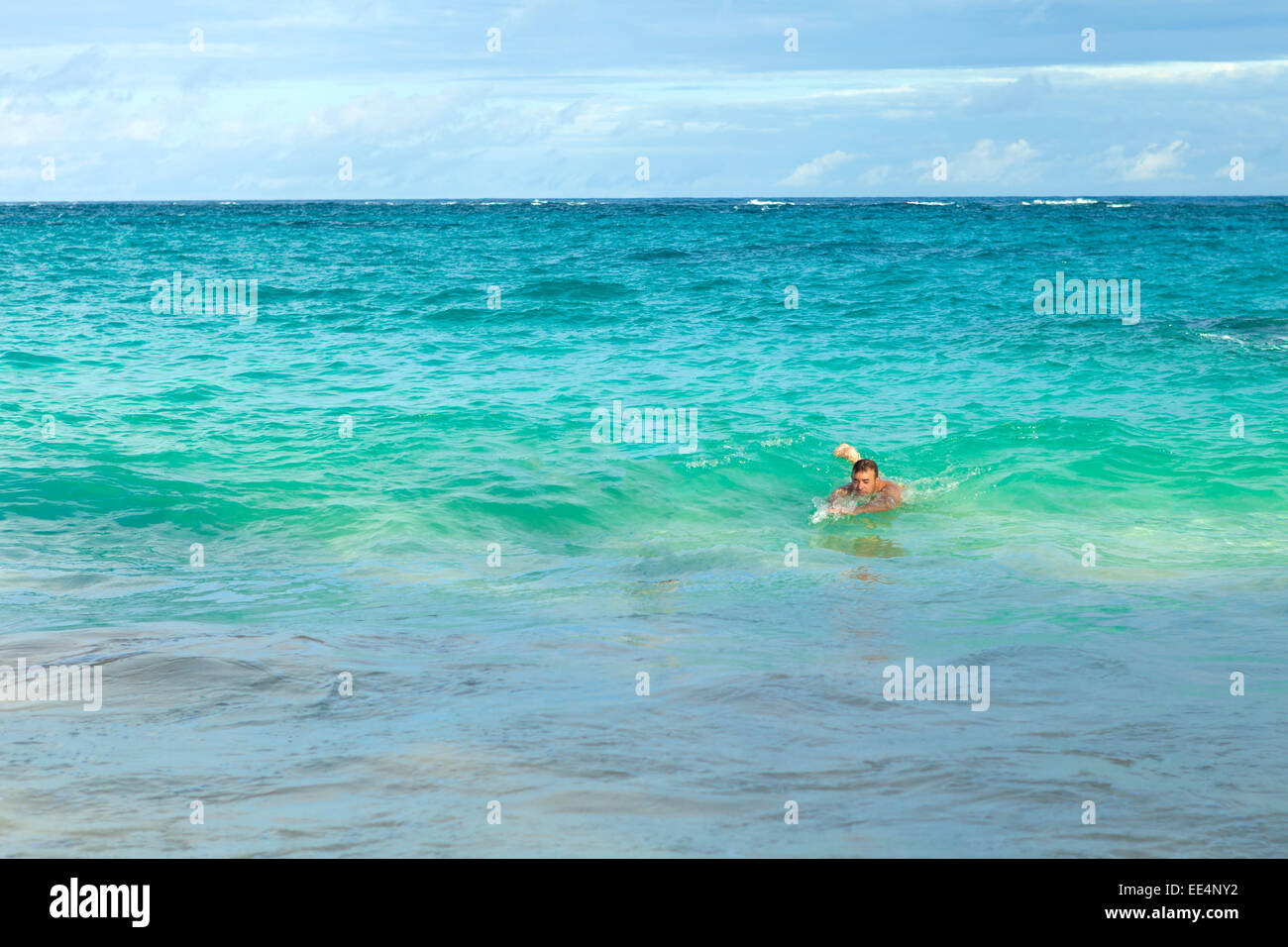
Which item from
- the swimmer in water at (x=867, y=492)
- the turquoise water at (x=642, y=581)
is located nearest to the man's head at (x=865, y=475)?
the swimmer in water at (x=867, y=492)

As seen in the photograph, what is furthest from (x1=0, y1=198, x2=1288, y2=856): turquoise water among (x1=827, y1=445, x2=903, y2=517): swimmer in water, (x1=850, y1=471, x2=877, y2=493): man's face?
(x1=850, y1=471, x2=877, y2=493): man's face

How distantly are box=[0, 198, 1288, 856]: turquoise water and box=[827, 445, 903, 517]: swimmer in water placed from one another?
0.28m

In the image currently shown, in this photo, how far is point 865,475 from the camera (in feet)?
35.0

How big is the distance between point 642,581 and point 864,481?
318 cm

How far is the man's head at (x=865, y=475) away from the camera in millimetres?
10672

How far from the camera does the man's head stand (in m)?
10.7

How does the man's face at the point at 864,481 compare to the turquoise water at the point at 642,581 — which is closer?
the turquoise water at the point at 642,581

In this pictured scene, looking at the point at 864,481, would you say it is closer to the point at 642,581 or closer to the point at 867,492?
the point at 867,492

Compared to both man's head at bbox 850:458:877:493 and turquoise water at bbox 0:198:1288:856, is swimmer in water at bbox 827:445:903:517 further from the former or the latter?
turquoise water at bbox 0:198:1288:856

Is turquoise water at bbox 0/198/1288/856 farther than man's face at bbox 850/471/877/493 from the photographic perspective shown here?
No

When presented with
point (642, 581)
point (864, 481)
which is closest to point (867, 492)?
point (864, 481)

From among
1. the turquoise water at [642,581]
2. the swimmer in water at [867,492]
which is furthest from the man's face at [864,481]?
the turquoise water at [642,581]

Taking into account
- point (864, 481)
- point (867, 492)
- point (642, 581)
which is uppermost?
point (864, 481)

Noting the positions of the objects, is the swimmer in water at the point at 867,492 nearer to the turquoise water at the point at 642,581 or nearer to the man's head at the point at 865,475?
the man's head at the point at 865,475
